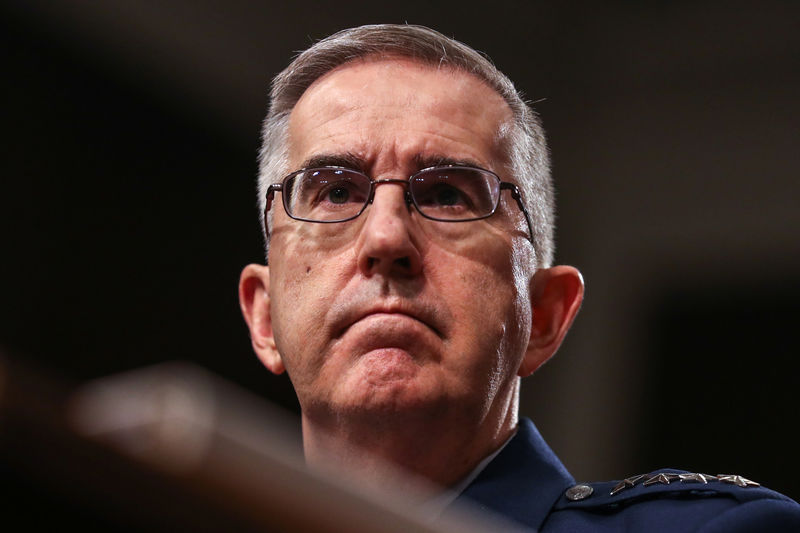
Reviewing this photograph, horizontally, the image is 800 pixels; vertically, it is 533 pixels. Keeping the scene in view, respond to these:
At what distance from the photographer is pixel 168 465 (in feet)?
2.45

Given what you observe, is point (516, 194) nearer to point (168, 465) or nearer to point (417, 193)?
point (417, 193)

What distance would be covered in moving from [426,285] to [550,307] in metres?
0.50

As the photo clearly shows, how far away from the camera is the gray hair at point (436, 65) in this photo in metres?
2.64

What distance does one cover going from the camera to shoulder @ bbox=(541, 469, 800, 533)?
1.87 m

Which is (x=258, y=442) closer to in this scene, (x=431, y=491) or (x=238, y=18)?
(x=431, y=491)

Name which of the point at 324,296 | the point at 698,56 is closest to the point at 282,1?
the point at 698,56

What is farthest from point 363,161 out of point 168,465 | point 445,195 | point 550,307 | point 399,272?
point 168,465

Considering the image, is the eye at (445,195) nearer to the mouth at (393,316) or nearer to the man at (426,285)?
the man at (426,285)

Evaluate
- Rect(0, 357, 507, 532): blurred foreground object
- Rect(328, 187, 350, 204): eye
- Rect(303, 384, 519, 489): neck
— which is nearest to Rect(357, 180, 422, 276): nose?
Rect(328, 187, 350, 204): eye

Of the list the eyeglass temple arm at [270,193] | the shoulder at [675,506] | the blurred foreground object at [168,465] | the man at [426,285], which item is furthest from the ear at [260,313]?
the blurred foreground object at [168,465]

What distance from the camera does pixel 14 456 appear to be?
76 centimetres

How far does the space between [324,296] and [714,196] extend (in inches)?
180

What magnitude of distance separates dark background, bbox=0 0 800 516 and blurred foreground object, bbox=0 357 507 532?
3.65 meters

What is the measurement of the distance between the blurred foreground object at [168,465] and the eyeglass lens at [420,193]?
1.59 m
